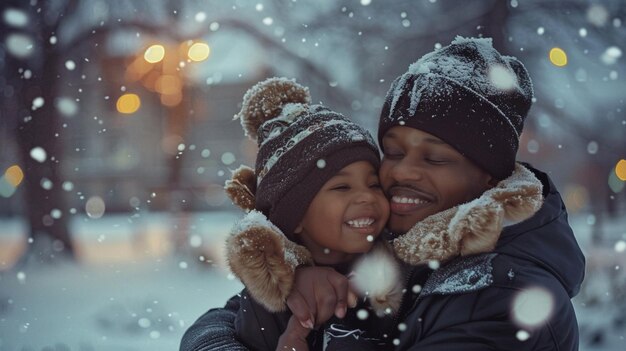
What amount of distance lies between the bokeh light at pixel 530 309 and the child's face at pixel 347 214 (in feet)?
2.46

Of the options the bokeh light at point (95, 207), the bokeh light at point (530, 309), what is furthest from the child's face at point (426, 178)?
the bokeh light at point (95, 207)

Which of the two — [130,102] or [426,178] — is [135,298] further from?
[426,178]

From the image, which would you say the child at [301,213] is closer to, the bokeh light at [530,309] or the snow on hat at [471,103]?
the snow on hat at [471,103]

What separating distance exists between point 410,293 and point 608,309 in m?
6.49

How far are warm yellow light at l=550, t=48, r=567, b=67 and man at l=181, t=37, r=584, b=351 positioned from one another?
5540mm

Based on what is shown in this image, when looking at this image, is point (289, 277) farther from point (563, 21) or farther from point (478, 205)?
point (563, 21)

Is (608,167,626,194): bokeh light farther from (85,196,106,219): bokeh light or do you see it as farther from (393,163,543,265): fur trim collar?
(85,196,106,219): bokeh light

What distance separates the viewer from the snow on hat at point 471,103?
7.45 ft

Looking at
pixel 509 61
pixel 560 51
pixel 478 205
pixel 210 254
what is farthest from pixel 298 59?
pixel 478 205

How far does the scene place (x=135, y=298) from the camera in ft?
29.1

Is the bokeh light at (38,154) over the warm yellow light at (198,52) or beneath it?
beneath

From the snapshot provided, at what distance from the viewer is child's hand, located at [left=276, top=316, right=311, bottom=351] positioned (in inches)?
84.4

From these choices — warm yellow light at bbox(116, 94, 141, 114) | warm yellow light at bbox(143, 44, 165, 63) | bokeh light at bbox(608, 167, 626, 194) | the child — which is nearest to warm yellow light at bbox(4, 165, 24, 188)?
warm yellow light at bbox(116, 94, 141, 114)

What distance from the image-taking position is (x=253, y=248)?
226 cm
